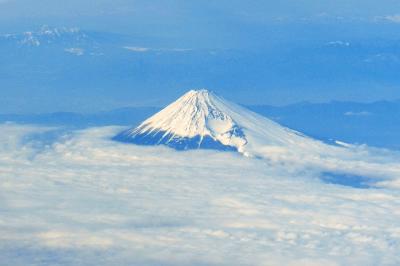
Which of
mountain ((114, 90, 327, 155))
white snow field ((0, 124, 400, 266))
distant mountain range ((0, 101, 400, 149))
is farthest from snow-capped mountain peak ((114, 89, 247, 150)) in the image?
distant mountain range ((0, 101, 400, 149))

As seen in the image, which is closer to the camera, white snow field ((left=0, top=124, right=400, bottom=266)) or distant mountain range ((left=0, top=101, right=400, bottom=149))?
white snow field ((left=0, top=124, right=400, bottom=266))

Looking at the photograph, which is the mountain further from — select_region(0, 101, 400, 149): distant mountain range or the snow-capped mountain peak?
select_region(0, 101, 400, 149): distant mountain range

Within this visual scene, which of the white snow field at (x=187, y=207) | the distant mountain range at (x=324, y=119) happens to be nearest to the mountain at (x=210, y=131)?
the white snow field at (x=187, y=207)

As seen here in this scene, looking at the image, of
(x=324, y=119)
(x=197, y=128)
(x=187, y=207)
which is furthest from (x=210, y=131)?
(x=324, y=119)

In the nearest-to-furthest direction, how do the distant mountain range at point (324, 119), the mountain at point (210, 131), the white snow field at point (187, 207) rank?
the white snow field at point (187, 207) → the mountain at point (210, 131) → the distant mountain range at point (324, 119)

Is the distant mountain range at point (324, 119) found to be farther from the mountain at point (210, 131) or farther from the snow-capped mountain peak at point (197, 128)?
the snow-capped mountain peak at point (197, 128)

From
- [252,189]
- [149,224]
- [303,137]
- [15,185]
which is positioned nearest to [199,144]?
[303,137]
